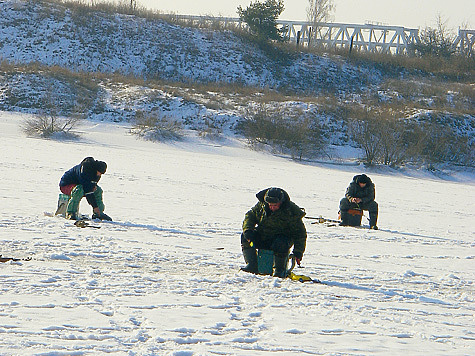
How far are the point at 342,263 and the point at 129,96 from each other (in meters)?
33.1

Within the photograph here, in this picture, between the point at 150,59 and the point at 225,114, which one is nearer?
the point at 225,114

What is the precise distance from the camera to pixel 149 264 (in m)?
8.15

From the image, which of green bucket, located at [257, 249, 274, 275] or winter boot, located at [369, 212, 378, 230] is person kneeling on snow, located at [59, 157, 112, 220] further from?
winter boot, located at [369, 212, 378, 230]

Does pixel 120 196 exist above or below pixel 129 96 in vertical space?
below

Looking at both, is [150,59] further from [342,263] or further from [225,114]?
[342,263]

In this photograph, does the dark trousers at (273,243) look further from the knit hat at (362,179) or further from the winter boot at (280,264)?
the knit hat at (362,179)

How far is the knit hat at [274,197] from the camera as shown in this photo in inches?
293

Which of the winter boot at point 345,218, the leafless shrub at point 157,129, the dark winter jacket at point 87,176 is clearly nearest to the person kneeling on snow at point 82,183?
the dark winter jacket at point 87,176

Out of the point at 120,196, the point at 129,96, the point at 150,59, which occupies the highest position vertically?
the point at 150,59

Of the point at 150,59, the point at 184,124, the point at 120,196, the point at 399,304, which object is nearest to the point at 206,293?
the point at 399,304

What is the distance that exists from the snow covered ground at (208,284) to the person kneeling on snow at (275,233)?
0.33 meters

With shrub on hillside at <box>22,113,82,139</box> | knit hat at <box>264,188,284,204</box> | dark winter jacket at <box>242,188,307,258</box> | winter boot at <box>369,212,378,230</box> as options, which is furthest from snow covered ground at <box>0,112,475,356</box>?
shrub on hillside at <box>22,113,82,139</box>

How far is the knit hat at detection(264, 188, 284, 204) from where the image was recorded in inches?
293

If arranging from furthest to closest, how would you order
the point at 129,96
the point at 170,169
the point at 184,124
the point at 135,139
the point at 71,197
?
the point at 129,96, the point at 184,124, the point at 135,139, the point at 170,169, the point at 71,197
